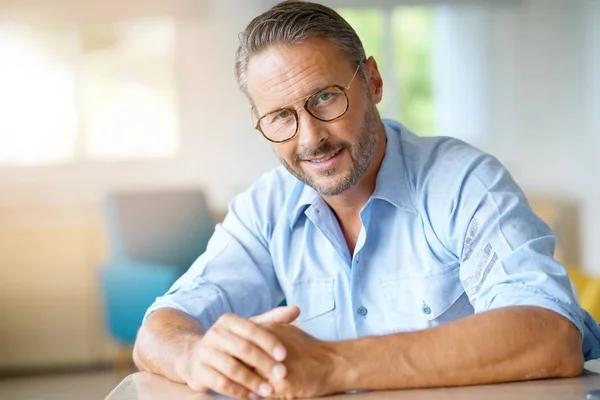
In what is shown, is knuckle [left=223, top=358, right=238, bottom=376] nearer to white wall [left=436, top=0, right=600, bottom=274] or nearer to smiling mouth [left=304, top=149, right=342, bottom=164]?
smiling mouth [left=304, top=149, right=342, bottom=164]

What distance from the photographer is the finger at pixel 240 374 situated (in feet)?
3.87

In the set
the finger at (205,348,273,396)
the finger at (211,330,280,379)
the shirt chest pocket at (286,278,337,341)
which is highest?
the finger at (211,330,280,379)

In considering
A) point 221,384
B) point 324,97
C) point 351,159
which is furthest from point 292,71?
point 221,384

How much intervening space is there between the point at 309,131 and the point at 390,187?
0.63 ft

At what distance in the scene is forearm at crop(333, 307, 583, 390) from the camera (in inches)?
46.3

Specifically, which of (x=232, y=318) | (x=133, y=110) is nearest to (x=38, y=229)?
(x=133, y=110)

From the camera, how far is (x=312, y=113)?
5.40 ft

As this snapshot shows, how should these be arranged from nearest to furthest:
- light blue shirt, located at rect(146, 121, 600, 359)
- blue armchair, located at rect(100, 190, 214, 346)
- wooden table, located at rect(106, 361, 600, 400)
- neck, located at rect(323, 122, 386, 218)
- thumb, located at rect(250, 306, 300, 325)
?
wooden table, located at rect(106, 361, 600, 400)
thumb, located at rect(250, 306, 300, 325)
light blue shirt, located at rect(146, 121, 600, 359)
neck, located at rect(323, 122, 386, 218)
blue armchair, located at rect(100, 190, 214, 346)

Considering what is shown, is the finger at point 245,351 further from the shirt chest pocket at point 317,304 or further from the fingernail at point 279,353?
the shirt chest pocket at point 317,304

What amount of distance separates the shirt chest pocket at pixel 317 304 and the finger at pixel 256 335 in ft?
1.66

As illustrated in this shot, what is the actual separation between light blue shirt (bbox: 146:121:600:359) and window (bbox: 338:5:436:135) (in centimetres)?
264

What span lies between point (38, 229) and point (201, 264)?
3.08m

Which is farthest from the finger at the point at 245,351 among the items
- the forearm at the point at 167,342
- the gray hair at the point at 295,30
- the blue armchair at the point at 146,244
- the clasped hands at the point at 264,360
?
the blue armchair at the point at 146,244

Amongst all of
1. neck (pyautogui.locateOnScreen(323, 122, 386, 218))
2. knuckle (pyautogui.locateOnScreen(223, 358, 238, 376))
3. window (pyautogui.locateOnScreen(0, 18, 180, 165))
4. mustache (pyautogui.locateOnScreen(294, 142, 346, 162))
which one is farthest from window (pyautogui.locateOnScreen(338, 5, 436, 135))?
knuckle (pyautogui.locateOnScreen(223, 358, 238, 376))
